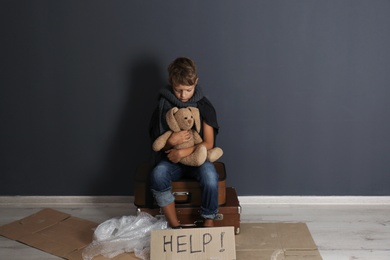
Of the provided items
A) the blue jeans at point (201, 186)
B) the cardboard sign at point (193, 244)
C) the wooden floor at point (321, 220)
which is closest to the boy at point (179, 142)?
the blue jeans at point (201, 186)

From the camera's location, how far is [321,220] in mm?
2275

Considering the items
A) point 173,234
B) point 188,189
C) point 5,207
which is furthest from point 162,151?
point 5,207

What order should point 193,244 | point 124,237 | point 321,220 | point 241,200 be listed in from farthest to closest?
point 241,200 < point 321,220 < point 124,237 < point 193,244

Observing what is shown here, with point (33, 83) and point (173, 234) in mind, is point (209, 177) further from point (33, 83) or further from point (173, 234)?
point (33, 83)

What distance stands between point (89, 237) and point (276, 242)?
769 millimetres

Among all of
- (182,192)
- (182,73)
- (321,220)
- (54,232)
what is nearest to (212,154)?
(182,192)

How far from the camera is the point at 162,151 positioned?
7.10 feet

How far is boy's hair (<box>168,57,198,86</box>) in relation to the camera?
202 centimetres

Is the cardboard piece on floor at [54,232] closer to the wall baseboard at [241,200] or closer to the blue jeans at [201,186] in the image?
the wall baseboard at [241,200]

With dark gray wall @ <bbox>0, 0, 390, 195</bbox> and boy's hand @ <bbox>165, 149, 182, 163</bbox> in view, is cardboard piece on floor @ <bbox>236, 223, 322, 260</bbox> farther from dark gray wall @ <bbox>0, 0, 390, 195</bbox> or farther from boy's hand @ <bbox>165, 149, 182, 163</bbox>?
boy's hand @ <bbox>165, 149, 182, 163</bbox>

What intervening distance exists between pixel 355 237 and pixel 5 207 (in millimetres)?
1623

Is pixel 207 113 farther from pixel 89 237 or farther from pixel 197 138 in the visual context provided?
pixel 89 237

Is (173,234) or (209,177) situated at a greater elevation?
(209,177)

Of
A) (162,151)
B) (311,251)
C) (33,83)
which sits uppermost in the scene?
(33,83)
